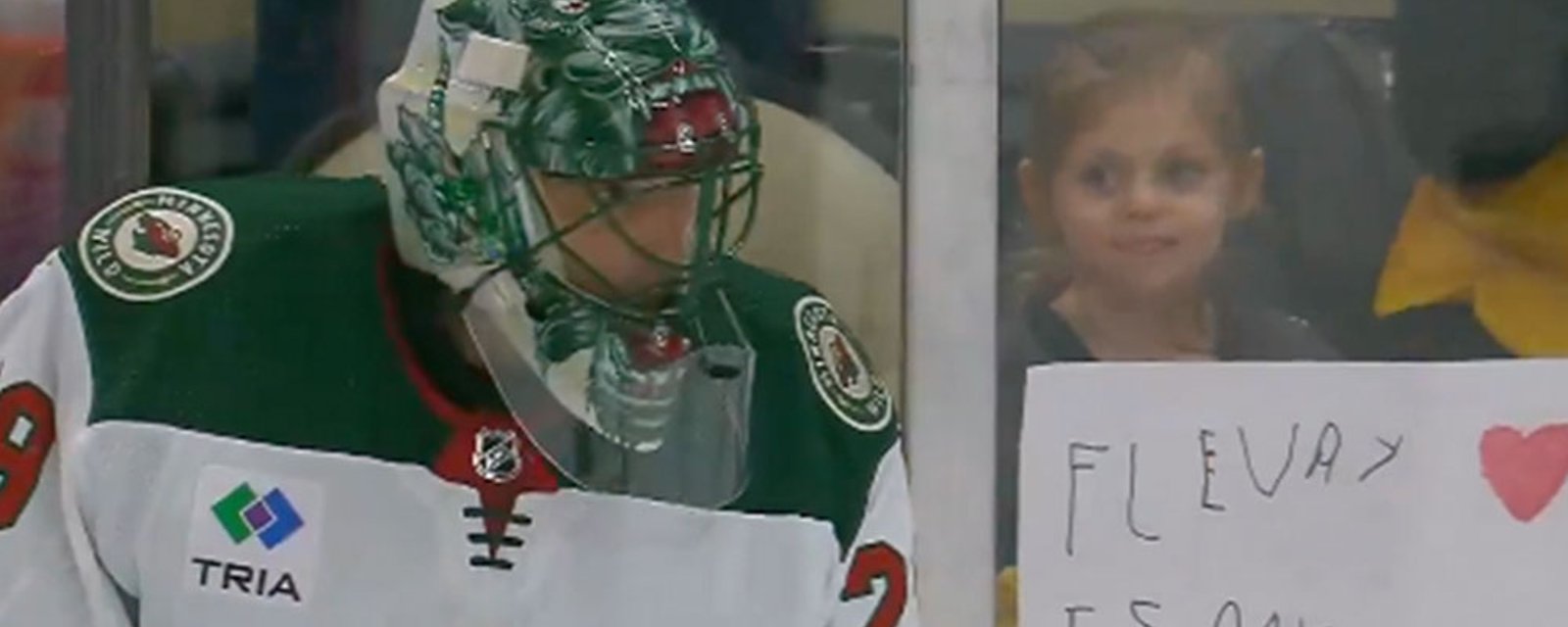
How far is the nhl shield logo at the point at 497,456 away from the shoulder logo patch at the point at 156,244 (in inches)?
4.3

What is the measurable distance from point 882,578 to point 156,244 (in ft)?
0.97

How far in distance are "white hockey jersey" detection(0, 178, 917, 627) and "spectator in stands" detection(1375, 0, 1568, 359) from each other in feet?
1.19

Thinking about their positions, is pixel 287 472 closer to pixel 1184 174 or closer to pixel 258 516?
pixel 258 516

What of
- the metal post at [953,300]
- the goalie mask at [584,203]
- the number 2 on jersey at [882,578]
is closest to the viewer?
the goalie mask at [584,203]

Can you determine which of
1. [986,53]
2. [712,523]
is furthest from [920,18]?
[712,523]

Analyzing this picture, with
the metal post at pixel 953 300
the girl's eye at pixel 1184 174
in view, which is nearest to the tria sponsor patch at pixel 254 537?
the metal post at pixel 953 300

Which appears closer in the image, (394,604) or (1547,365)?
(394,604)

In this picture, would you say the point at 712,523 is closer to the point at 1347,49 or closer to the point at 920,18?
the point at 920,18

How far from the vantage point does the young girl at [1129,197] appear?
0.98 meters

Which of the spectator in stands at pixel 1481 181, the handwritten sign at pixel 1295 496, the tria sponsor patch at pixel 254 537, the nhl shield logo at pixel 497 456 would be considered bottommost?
the handwritten sign at pixel 1295 496

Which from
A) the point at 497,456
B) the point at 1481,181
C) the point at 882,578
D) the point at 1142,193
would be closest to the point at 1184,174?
the point at 1142,193

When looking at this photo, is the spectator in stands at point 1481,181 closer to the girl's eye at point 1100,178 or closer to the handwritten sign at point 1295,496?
the handwritten sign at point 1295,496

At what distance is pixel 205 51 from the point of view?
0.92 m

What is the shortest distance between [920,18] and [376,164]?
245 millimetres
